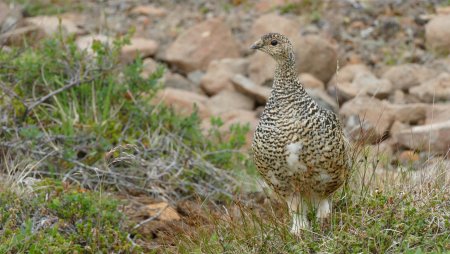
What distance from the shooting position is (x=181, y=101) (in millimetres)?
9398

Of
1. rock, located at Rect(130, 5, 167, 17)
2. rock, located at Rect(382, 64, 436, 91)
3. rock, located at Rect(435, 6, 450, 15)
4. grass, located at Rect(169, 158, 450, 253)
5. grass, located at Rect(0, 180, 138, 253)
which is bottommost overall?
rock, located at Rect(130, 5, 167, 17)

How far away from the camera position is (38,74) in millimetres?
8094

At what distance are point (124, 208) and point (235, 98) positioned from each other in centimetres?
363

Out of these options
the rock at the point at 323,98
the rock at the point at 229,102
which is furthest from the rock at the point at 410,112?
the rock at the point at 229,102

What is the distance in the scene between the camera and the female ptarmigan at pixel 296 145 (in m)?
5.36

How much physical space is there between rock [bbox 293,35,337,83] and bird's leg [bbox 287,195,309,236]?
194 inches

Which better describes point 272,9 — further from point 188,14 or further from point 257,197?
point 257,197

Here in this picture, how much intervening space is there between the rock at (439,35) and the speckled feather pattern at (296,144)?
18.7ft

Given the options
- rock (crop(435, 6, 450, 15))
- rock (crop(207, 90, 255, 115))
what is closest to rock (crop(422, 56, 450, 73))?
rock (crop(435, 6, 450, 15))

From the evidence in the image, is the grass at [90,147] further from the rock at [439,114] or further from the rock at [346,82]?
the rock at [439,114]

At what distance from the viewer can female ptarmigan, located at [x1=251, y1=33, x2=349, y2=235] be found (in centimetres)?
536

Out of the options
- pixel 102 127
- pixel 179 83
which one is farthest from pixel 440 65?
pixel 102 127

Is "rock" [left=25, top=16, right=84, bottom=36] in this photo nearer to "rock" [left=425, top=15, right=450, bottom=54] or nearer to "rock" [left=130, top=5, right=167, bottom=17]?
"rock" [left=130, top=5, right=167, bottom=17]

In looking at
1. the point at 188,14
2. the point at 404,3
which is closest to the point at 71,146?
the point at 188,14
